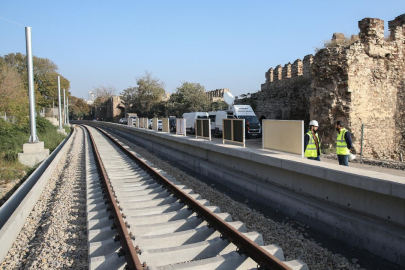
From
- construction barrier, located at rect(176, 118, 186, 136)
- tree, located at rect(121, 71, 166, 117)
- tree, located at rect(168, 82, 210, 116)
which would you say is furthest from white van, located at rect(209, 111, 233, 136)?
tree, located at rect(121, 71, 166, 117)

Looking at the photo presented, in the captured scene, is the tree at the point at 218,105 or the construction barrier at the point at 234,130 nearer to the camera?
the construction barrier at the point at 234,130

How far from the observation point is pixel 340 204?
5914 mm

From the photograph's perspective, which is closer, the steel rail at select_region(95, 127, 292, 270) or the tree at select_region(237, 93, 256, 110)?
the steel rail at select_region(95, 127, 292, 270)

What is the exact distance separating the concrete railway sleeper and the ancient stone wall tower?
33.6 ft

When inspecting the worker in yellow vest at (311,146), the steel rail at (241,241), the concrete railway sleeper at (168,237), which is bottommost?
the concrete railway sleeper at (168,237)

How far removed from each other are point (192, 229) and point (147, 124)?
24.8m

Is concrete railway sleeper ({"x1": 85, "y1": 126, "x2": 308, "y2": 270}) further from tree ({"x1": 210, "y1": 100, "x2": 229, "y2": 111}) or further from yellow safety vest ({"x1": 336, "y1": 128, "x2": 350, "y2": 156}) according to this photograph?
tree ({"x1": 210, "y1": 100, "x2": 229, "y2": 111})

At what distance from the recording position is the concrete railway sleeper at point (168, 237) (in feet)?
13.2

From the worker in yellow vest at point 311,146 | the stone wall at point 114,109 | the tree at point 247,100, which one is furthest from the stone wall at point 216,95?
the stone wall at point 114,109

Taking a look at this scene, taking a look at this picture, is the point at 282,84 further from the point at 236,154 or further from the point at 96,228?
the point at 96,228

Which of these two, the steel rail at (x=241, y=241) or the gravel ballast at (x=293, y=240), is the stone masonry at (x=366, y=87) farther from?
the steel rail at (x=241, y=241)

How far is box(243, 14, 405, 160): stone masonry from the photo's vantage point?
14.9m

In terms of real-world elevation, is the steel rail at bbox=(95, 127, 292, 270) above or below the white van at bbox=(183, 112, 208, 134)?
below

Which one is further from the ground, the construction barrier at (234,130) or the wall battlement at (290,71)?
the wall battlement at (290,71)
